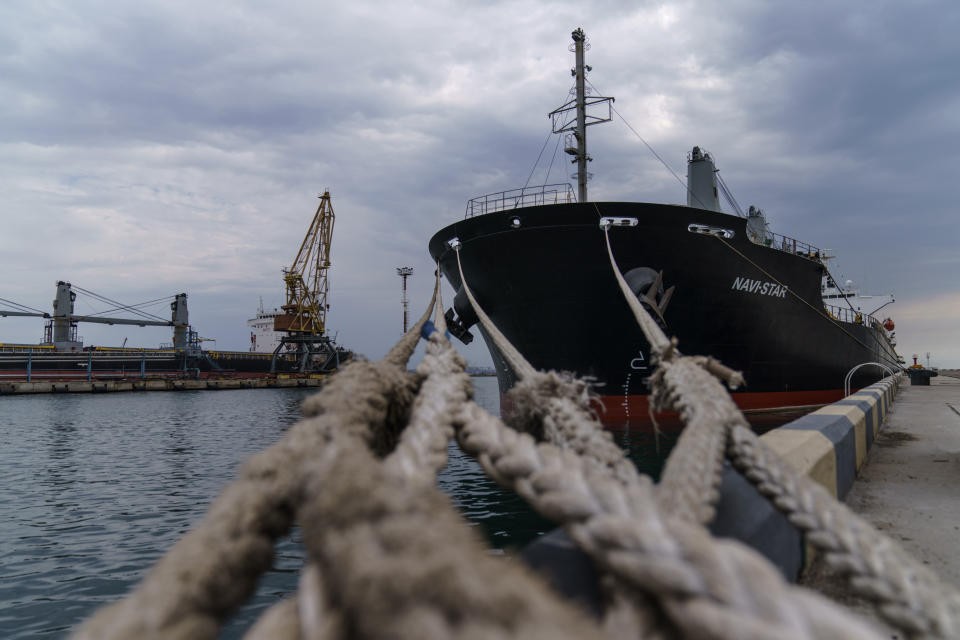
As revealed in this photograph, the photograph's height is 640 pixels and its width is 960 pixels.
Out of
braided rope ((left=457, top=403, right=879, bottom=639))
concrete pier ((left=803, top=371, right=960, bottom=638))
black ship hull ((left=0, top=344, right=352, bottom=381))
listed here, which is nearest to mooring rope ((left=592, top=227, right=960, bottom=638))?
braided rope ((left=457, top=403, right=879, bottom=639))

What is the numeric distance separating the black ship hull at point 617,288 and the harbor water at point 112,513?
5.63 feet

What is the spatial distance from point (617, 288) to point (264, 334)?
56381 millimetres

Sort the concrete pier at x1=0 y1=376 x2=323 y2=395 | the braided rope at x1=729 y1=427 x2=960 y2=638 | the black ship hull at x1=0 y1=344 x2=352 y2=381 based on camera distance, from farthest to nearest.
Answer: the black ship hull at x1=0 y1=344 x2=352 y2=381, the concrete pier at x1=0 y1=376 x2=323 y2=395, the braided rope at x1=729 y1=427 x2=960 y2=638

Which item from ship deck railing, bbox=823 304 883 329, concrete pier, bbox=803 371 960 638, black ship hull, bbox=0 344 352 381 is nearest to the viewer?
concrete pier, bbox=803 371 960 638

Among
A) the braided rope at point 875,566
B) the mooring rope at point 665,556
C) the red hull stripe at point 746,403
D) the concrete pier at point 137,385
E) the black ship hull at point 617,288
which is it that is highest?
the black ship hull at point 617,288

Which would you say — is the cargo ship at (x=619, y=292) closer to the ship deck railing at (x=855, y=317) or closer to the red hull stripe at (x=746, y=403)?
the red hull stripe at (x=746, y=403)

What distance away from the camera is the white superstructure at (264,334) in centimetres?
5931

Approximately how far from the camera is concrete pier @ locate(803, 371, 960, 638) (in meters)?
2.01

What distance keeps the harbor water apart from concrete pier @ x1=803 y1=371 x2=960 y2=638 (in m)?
2.28

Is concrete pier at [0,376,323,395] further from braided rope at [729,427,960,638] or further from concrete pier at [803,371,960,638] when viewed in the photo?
braided rope at [729,427,960,638]

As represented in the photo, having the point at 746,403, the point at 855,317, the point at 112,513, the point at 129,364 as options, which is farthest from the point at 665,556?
the point at 129,364

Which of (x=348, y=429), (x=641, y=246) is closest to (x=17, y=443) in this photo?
(x=641, y=246)

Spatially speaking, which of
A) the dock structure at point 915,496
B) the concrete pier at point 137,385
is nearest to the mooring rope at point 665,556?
the dock structure at point 915,496

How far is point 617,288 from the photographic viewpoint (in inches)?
388
